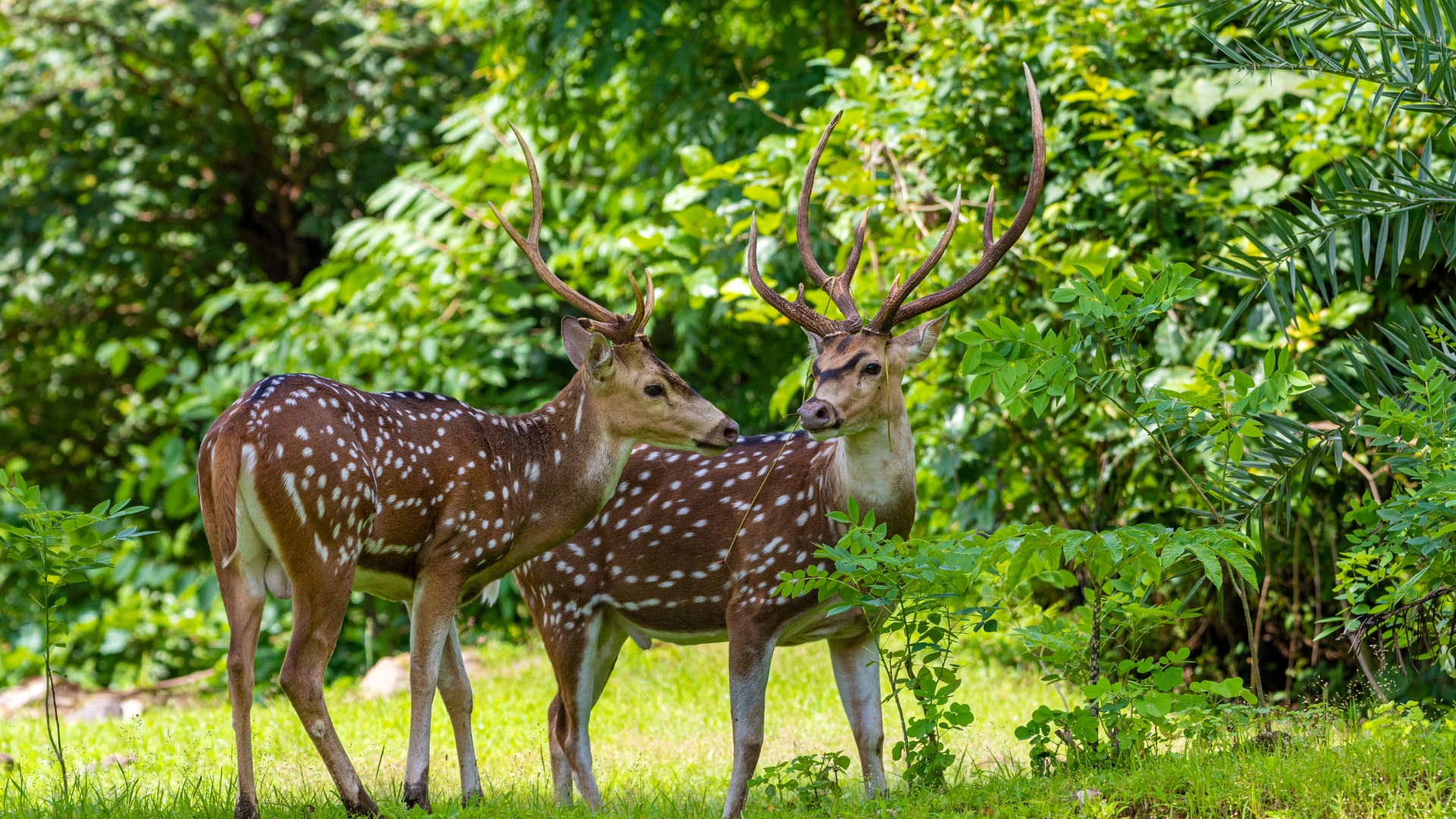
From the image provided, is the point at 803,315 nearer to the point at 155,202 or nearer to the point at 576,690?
the point at 576,690

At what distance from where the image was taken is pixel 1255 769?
4.24m

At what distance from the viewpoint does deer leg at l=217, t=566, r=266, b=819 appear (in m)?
4.56

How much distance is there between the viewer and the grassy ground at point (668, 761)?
13.6 ft

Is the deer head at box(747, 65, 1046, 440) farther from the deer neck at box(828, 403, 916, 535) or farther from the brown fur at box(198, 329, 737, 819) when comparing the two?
the brown fur at box(198, 329, 737, 819)

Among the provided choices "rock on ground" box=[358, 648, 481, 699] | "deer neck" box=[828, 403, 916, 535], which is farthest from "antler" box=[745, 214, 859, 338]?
Result: "rock on ground" box=[358, 648, 481, 699]

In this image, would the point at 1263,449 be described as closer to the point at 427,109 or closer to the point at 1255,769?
the point at 1255,769

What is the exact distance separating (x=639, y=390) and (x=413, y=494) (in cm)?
99

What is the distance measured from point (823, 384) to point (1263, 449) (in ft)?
6.04

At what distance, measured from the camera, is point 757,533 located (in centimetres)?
549

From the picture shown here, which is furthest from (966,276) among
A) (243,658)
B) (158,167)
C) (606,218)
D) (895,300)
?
(158,167)

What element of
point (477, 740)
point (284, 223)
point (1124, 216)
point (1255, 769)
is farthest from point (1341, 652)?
point (284, 223)

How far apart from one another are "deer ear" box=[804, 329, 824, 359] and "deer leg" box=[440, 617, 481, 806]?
176cm

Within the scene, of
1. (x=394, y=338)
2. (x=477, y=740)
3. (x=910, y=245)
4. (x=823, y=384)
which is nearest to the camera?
(x=823, y=384)

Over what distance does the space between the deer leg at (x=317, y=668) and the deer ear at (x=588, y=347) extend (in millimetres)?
1353
